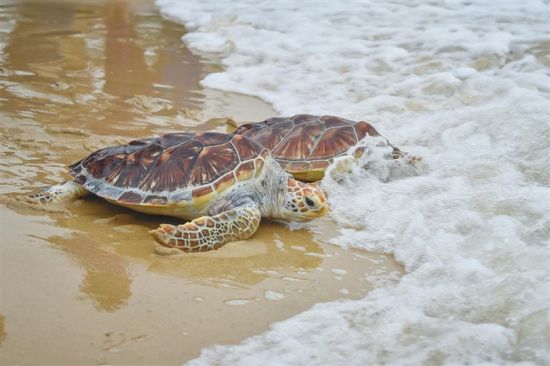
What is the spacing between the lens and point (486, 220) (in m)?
3.29

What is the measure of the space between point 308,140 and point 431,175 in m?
0.95

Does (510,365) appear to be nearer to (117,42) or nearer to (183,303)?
(183,303)

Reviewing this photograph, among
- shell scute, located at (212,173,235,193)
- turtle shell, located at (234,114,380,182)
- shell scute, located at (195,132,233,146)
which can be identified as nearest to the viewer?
shell scute, located at (212,173,235,193)

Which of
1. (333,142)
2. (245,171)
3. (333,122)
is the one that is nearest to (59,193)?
(245,171)

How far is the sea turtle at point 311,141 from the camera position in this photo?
14.2ft

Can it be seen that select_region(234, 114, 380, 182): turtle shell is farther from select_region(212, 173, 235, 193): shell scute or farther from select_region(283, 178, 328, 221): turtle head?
select_region(212, 173, 235, 193): shell scute

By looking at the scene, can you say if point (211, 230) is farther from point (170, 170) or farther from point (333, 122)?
point (333, 122)

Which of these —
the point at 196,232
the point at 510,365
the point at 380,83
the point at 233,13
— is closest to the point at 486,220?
the point at 510,365

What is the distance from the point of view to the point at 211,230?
314 centimetres

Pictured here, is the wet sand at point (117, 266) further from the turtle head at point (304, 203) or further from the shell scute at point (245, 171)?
the shell scute at point (245, 171)

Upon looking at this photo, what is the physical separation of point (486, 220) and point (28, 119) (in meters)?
3.76

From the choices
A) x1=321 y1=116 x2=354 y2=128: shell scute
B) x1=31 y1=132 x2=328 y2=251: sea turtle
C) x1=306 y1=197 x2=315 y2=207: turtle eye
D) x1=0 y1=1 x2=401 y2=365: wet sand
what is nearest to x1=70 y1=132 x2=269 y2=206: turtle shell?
x1=31 y1=132 x2=328 y2=251: sea turtle

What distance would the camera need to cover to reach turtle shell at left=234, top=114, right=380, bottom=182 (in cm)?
434

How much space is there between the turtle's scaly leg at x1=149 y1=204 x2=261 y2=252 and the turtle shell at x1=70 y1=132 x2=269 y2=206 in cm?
22
